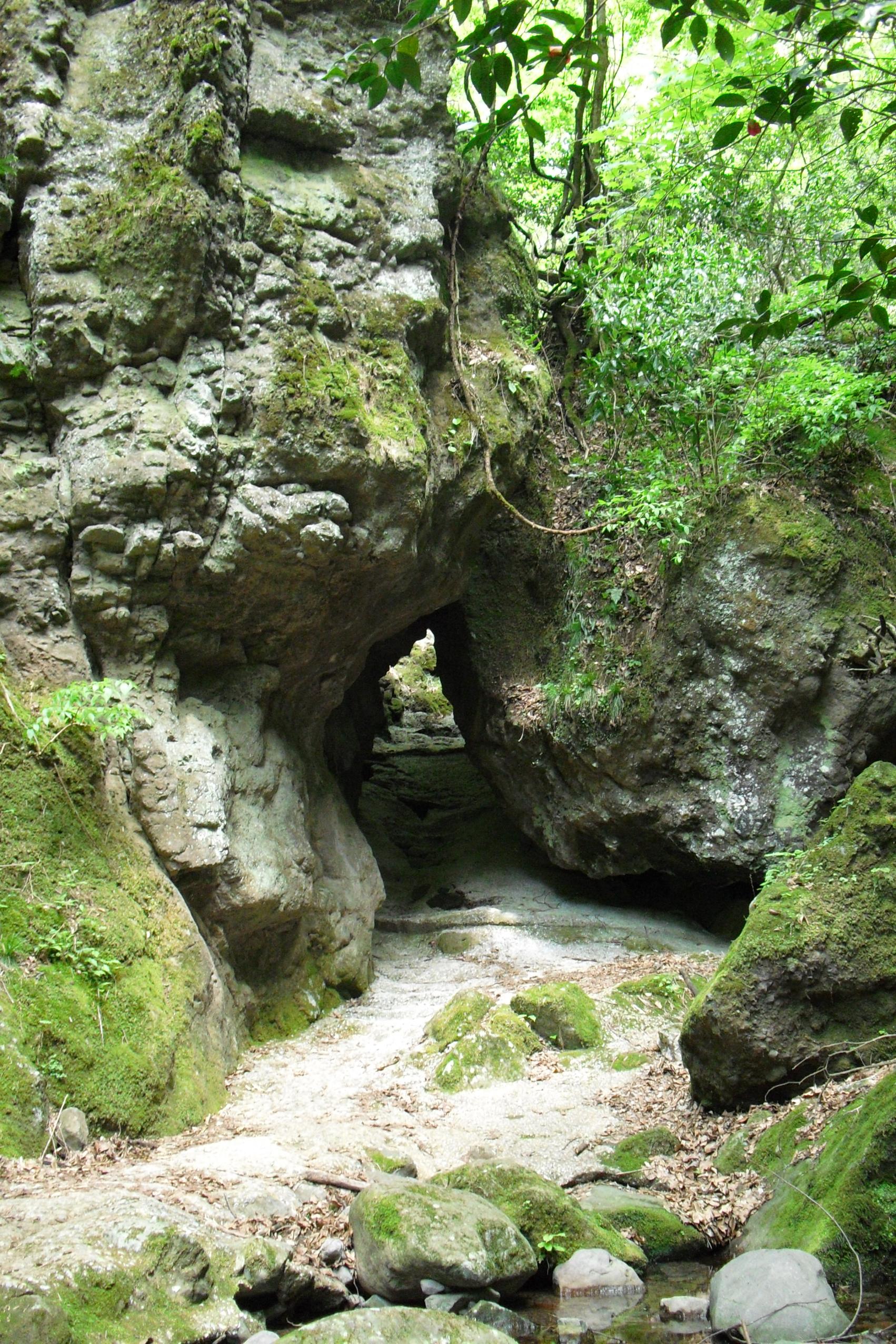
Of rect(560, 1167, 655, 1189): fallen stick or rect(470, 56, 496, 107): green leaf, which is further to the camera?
rect(560, 1167, 655, 1189): fallen stick

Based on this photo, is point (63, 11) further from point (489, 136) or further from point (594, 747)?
point (594, 747)

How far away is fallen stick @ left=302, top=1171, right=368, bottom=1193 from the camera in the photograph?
4367mm

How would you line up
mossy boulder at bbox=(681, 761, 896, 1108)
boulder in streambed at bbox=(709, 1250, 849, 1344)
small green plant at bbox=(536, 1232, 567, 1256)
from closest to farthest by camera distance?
1. boulder in streambed at bbox=(709, 1250, 849, 1344)
2. small green plant at bbox=(536, 1232, 567, 1256)
3. mossy boulder at bbox=(681, 761, 896, 1108)

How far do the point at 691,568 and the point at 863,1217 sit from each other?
6818 mm

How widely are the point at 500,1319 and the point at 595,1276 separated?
52 centimetres

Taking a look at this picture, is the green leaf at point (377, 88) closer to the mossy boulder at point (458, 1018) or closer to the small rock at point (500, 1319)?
the small rock at point (500, 1319)

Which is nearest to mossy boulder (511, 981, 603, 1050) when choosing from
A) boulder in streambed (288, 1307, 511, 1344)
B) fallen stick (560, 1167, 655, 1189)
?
fallen stick (560, 1167, 655, 1189)

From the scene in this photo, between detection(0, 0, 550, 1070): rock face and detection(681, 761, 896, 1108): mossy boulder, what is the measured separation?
3.80 meters

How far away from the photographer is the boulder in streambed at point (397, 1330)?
2.93 meters

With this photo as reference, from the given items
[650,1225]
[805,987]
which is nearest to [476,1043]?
[650,1225]

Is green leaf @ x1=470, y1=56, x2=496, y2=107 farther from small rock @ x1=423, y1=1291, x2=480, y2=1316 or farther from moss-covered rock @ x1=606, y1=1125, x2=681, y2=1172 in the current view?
moss-covered rock @ x1=606, y1=1125, x2=681, y2=1172

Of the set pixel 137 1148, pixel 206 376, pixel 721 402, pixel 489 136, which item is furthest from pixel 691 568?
pixel 137 1148

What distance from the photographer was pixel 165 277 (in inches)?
277

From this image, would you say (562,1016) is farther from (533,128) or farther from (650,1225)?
(533,128)
